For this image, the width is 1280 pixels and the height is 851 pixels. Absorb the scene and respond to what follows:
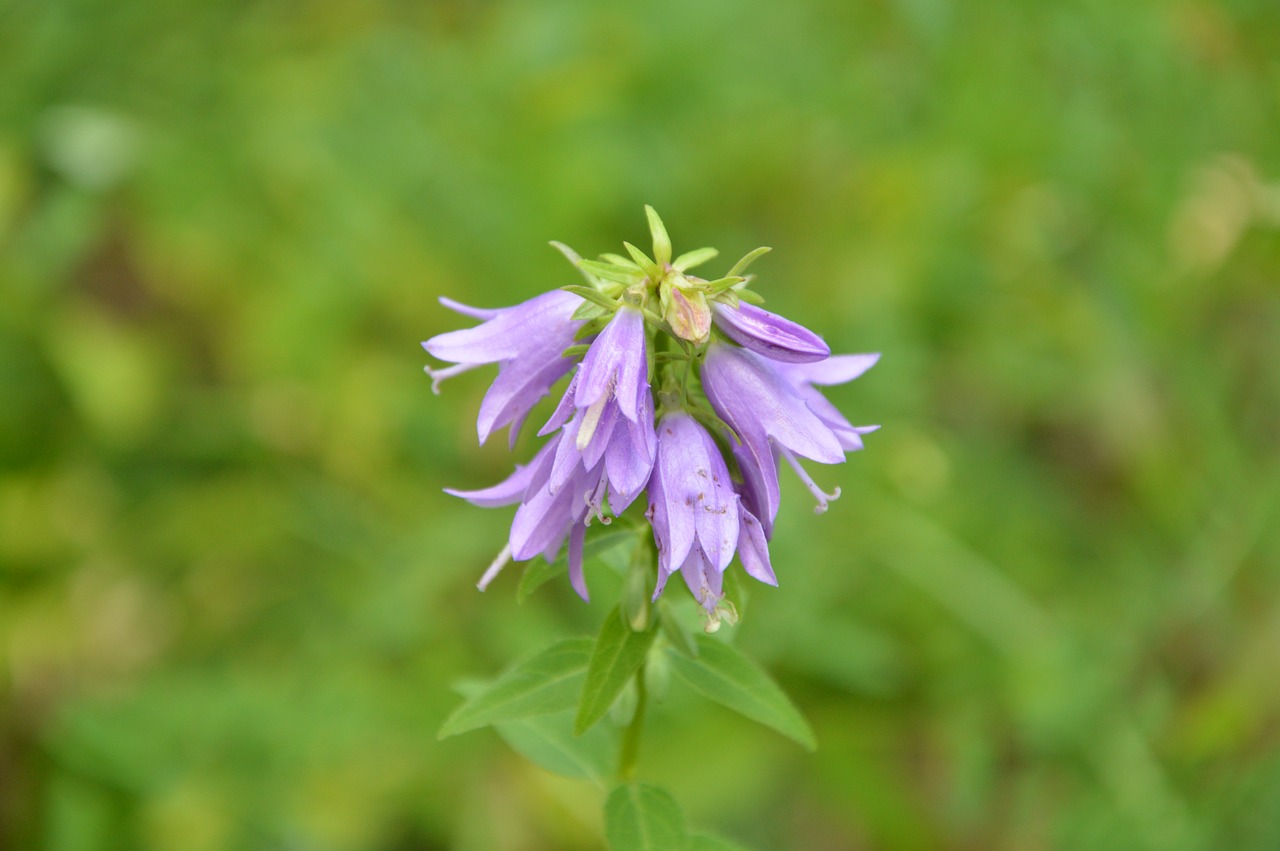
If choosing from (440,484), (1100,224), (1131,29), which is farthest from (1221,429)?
(440,484)

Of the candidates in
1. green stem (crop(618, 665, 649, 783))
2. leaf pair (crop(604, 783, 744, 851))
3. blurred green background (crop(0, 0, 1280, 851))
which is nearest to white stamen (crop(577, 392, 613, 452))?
green stem (crop(618, 665, 649, 783))

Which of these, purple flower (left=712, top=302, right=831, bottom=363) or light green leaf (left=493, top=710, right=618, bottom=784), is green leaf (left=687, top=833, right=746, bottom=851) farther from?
purple flower (left=712, top=302, right=831, bottom=363)

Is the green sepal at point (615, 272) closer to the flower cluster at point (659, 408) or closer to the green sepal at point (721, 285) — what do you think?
the flower cluster at point (659, 408)

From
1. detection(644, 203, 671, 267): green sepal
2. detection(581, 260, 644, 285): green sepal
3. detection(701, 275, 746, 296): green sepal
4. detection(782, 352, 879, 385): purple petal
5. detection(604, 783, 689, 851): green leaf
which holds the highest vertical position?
detection(782, 352, 879, 385): purple petal

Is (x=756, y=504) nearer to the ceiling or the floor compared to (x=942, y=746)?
nearer to the floor

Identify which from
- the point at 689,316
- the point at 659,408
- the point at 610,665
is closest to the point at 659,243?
the point at 689,316

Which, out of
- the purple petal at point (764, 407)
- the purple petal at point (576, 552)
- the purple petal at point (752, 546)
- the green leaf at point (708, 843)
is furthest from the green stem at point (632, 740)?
the purple petal at point (764, 407)

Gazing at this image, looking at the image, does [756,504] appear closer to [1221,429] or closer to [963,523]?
[963,523]

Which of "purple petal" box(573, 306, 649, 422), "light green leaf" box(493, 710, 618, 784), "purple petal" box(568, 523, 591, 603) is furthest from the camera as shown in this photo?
"light green leaf" box(493, 710, 618, 784)
